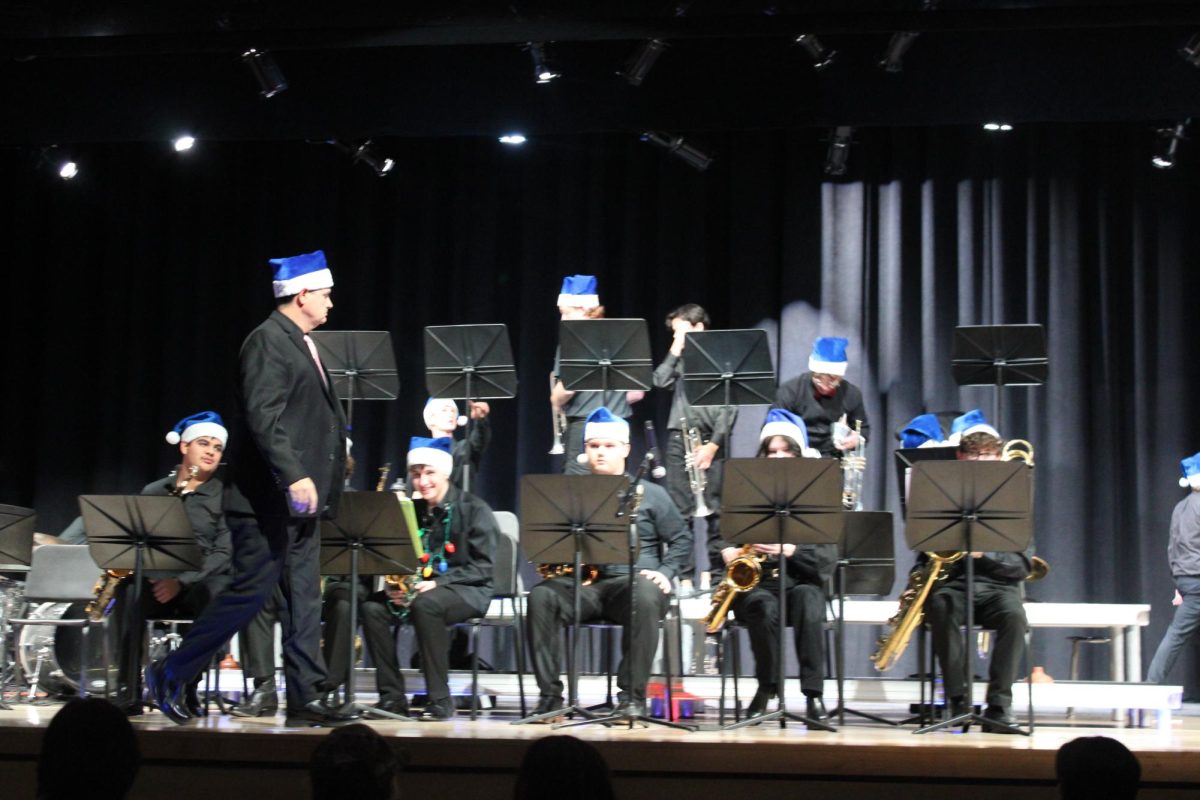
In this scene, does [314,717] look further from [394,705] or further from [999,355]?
[999,355]

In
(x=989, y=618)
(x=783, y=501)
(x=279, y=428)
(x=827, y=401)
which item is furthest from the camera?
(x=827, y=401)

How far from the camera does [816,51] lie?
7039 millimetres

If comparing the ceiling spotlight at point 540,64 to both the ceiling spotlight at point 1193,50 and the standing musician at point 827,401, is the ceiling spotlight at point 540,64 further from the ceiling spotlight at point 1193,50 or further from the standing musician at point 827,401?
the ceiling spotlight at point 1193,50

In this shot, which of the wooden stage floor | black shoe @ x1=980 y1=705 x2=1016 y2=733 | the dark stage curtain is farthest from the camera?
the dark stage curtain

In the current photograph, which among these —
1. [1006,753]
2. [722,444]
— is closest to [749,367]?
[722,444]

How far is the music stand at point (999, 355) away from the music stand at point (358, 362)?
9.60ft

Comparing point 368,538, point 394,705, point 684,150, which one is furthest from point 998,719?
point 684,150

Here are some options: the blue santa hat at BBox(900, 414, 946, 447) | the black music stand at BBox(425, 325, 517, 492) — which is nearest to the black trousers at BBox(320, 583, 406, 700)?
the black music stand at BBox(425, 325, 517, 492)

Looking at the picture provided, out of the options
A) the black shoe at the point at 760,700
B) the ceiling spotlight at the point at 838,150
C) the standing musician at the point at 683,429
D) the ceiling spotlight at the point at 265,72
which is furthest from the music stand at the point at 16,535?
the ceiling spotlight at the point at 838,150

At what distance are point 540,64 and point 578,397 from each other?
2.00 meters

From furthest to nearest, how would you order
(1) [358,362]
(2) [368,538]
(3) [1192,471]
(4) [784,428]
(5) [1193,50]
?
(3) [1192,471], (1) [358,362], (5) [1193,50], (4) [784,428], (2) [368,538]

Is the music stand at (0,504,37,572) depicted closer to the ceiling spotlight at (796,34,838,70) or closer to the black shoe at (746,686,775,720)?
the black shoe at (746,686,775,720)

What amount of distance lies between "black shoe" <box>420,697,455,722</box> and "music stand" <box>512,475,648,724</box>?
55 centimetres

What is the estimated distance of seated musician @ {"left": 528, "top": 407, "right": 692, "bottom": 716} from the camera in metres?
6.04
